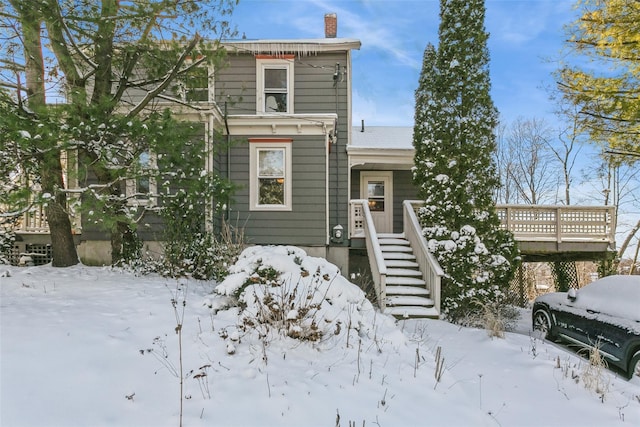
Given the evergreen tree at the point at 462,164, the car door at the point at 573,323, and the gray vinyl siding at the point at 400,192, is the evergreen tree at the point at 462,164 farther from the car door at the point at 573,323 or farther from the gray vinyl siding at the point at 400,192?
the gray vinyl siding at the point at 400,192

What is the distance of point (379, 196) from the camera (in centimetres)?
1222

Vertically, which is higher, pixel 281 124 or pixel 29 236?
pixel 281 124

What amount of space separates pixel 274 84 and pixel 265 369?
30.3 ft

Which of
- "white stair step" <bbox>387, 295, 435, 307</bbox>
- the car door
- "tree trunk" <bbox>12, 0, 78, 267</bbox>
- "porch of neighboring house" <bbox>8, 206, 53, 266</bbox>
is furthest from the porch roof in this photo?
"porch of neighboring house" <bbox>8, 206, 53, 266</bbox>

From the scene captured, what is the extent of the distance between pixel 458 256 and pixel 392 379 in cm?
435

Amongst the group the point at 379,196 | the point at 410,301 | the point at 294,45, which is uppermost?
the point at 294,45

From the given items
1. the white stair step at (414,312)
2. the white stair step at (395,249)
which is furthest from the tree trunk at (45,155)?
the white stair step at (395,249)

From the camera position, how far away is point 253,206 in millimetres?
9781

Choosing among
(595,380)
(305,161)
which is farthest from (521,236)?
(595,380)

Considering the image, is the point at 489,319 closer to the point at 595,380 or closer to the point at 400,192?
the point at 595,380

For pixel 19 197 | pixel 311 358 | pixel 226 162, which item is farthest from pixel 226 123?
pixel 311 358

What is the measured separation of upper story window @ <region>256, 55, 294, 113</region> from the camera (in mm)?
10578

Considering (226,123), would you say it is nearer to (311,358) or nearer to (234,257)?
(234,257)

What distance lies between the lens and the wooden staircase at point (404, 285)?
266 inches
